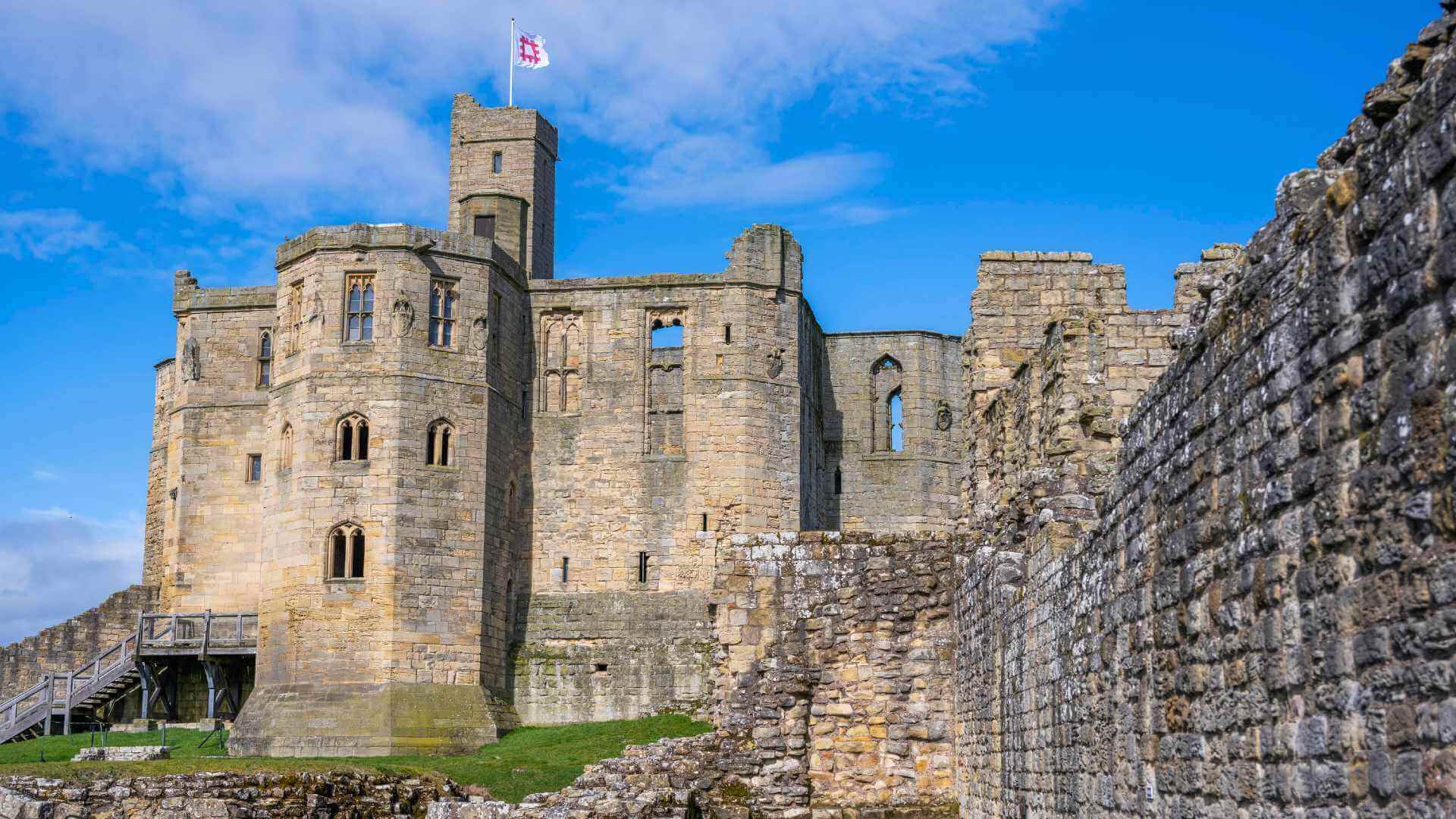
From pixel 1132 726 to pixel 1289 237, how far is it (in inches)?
122

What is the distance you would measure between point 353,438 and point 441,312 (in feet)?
11.7

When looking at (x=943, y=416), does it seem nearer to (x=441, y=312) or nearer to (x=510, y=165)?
(x=510, y=165)

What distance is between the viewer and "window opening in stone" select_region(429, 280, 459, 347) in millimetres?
37469

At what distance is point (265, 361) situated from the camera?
4194cm

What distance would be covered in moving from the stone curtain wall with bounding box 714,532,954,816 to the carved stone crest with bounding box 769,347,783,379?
79.2ft

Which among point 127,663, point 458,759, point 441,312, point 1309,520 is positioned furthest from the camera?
point 127,663

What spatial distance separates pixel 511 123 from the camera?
45.7 m

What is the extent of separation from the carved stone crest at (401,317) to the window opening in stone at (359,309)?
0.58 m

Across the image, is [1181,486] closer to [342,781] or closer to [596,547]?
[342,781]

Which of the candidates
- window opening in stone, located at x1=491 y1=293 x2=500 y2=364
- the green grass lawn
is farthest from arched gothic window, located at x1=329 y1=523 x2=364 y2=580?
window opening in stone, located at x1=491 y1=293 x2=500 y2=364

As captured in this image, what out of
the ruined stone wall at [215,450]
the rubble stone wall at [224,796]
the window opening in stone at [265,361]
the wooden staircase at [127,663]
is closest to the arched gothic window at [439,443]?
the ruined stone wall at [215,450]

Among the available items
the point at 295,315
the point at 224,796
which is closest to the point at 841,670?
the point at 224,796

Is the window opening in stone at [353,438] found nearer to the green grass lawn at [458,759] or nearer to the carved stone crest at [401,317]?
the carved stone crest at [401,317]

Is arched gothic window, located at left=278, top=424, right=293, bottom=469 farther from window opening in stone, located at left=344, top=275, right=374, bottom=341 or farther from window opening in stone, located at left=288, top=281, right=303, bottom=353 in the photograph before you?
window opening in stone, located at left=344, top=275, right=374, bottom=341
